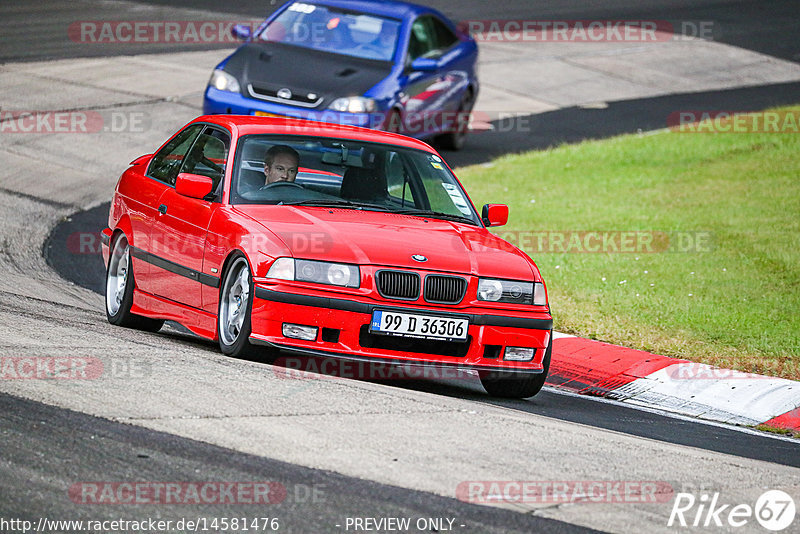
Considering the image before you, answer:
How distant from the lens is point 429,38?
17.0 meters

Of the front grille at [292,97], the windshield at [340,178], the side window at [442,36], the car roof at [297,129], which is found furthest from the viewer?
the side window at [442,36]

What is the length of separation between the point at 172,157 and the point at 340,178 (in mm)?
1436

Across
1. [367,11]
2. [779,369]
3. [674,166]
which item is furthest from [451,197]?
[674,166]

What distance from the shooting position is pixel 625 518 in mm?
5254

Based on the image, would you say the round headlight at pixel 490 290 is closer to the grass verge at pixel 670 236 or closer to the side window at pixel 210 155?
the side window at pixel 210 155

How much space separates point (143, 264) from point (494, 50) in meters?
18.5

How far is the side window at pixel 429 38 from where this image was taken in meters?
16.4

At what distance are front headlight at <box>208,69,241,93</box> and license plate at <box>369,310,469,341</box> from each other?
26.4 ft

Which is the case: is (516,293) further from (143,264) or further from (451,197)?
(143,264)

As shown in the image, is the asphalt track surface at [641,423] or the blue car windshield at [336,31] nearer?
the asphalt track surface at [641,423]

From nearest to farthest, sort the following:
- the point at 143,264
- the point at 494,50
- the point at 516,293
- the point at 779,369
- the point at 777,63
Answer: the point at 516,293, the point at 143,264, the point at 779,369, the point at 494,50, the point at 777,63

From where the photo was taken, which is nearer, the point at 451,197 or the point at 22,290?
the point at 451,197

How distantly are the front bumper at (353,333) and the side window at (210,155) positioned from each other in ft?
4.73

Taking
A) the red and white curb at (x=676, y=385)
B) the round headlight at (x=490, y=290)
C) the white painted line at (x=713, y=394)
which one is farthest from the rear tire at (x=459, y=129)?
the round headlight at (x=490, y=290)
